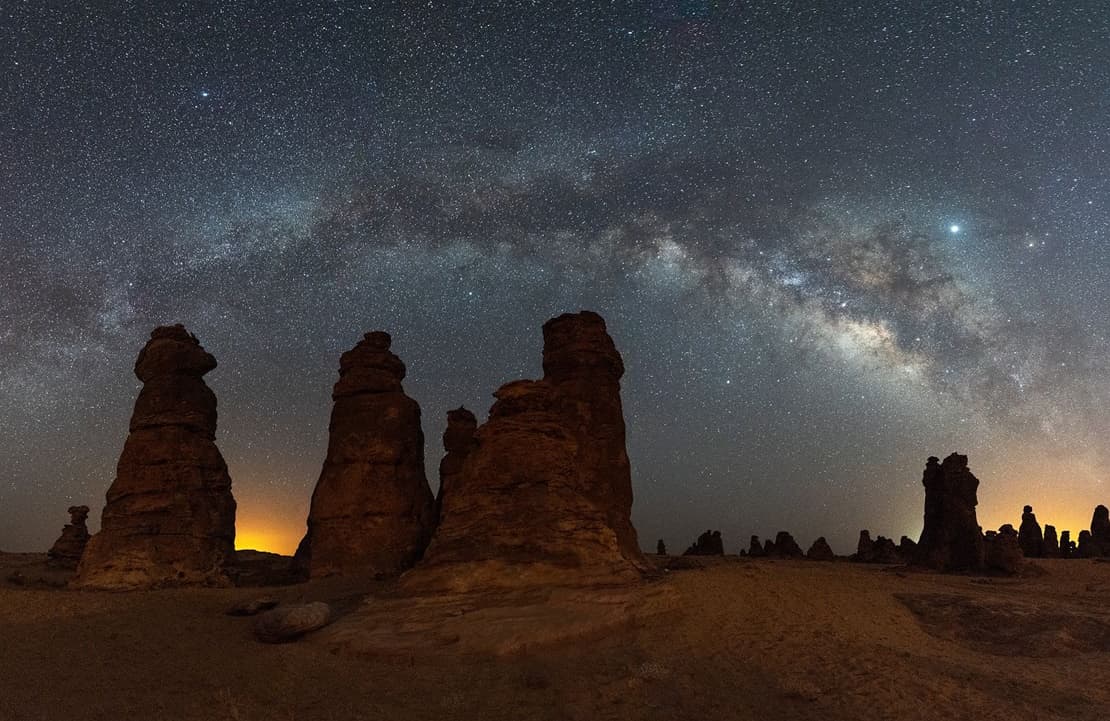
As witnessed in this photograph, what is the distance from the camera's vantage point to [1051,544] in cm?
6228

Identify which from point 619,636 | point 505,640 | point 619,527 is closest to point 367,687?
point 505,640

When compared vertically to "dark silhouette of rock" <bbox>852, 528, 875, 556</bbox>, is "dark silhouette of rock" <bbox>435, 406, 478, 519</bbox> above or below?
above

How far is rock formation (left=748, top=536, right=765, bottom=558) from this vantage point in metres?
63.3

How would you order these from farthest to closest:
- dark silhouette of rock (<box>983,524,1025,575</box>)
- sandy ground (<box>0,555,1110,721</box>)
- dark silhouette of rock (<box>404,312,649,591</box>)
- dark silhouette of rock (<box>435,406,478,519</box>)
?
dark silhouette of rock (<box>983,524,1025,575</box>) < dark silhouette of rock (<box>435,406,478,519</box>) < dark silhouette of rock (<box>404,312,649,591</box>) < sandy ground (<box>0,555,1110,721</box>)

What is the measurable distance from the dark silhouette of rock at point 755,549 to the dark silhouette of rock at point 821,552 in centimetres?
488

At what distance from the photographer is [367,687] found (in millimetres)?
14203

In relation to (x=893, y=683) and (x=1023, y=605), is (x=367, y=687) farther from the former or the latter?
(x=1023, y=605)

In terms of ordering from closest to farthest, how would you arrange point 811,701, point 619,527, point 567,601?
1. point 811,701
2. point 567,601
3. point 619,527

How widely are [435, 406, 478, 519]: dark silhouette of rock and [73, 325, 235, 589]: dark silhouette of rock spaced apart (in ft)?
36.1

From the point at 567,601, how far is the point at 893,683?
25.7 feet

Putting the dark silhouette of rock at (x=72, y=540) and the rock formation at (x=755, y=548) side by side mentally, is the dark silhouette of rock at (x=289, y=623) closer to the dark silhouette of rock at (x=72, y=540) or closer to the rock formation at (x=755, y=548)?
the dark silhouette of rock at (x=72, y=540)

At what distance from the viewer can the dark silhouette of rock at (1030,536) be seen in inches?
2318

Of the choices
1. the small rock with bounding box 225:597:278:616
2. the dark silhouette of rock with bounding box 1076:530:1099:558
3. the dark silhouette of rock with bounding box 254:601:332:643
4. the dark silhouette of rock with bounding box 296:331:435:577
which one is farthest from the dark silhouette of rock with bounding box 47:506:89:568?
the dark silhouette of rock with bounding box 1076:530:1099:558

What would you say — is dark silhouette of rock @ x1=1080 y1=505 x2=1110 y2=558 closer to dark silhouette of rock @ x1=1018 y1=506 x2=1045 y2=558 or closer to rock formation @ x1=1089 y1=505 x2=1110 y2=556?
rock formation @ x1=1089 y1=505 x2=1110 y2=556
